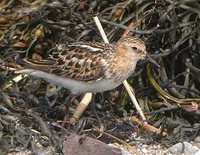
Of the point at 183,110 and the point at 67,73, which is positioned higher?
the point at 67,73

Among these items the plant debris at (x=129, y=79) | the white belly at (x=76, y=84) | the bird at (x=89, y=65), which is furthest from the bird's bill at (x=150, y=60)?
the white belly at (x=76, y=84)

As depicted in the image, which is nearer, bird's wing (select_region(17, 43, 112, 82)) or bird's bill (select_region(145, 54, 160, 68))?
bird's wing (select_region(17, 43, 112, 82))

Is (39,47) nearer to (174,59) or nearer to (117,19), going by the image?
(117,19)

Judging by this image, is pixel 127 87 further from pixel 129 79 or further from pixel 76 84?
pixel 76 84

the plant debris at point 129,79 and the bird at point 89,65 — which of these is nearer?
the bird at point 89,65

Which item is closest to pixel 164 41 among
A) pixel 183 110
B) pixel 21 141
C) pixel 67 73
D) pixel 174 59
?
pixel 174 59

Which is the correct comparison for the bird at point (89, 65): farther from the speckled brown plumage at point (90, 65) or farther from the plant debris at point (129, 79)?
the plant debris at point (129, 79)

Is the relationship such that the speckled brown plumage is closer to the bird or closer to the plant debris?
the bird

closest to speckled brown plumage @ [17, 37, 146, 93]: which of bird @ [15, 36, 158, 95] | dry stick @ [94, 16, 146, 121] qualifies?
bird @ [15, 36, 158, 95]
